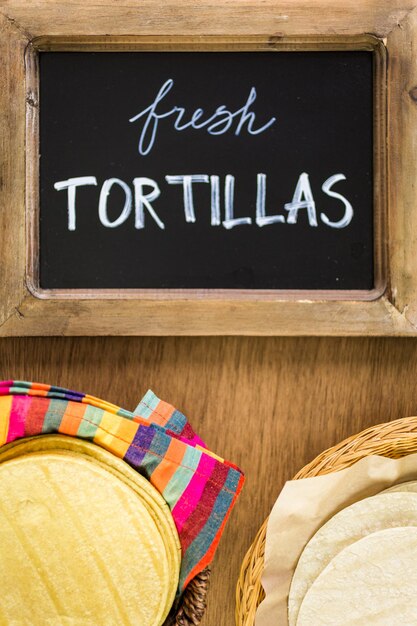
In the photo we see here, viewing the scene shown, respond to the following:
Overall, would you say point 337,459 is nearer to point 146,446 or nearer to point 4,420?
point 146,446

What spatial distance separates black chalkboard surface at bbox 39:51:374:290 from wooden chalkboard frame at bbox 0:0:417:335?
0.05 ft

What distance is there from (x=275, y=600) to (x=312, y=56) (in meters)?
0.63

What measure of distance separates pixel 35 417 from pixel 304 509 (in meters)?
0.31

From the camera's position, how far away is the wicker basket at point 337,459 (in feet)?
2.37

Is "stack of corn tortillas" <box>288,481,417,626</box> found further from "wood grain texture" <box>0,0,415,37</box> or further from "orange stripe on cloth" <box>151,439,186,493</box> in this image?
"wood grain texture" <box>0,0,415,37</box>

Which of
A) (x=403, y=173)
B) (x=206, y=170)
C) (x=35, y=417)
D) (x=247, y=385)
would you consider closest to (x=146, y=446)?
(x=35, y=417)

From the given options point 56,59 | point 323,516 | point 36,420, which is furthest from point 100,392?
point 56,59

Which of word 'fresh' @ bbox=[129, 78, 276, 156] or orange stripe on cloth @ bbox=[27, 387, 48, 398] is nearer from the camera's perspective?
orange stripe on cloth @ bbox=[27, 387, 48, 398]

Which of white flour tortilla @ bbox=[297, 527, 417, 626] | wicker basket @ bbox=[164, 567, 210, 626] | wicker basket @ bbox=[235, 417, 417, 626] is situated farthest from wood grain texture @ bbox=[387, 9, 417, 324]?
wicker basket @ bbox=[164, 567, 210, 626]

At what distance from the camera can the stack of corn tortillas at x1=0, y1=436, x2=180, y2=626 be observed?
611 millimetres

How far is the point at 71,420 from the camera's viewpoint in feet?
A: 2.09

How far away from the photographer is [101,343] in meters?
0.82

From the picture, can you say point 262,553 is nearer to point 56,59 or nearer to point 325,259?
point 325,259

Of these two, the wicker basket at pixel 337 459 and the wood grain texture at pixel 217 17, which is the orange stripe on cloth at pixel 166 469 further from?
the wood grain texture at pixel 217 17
